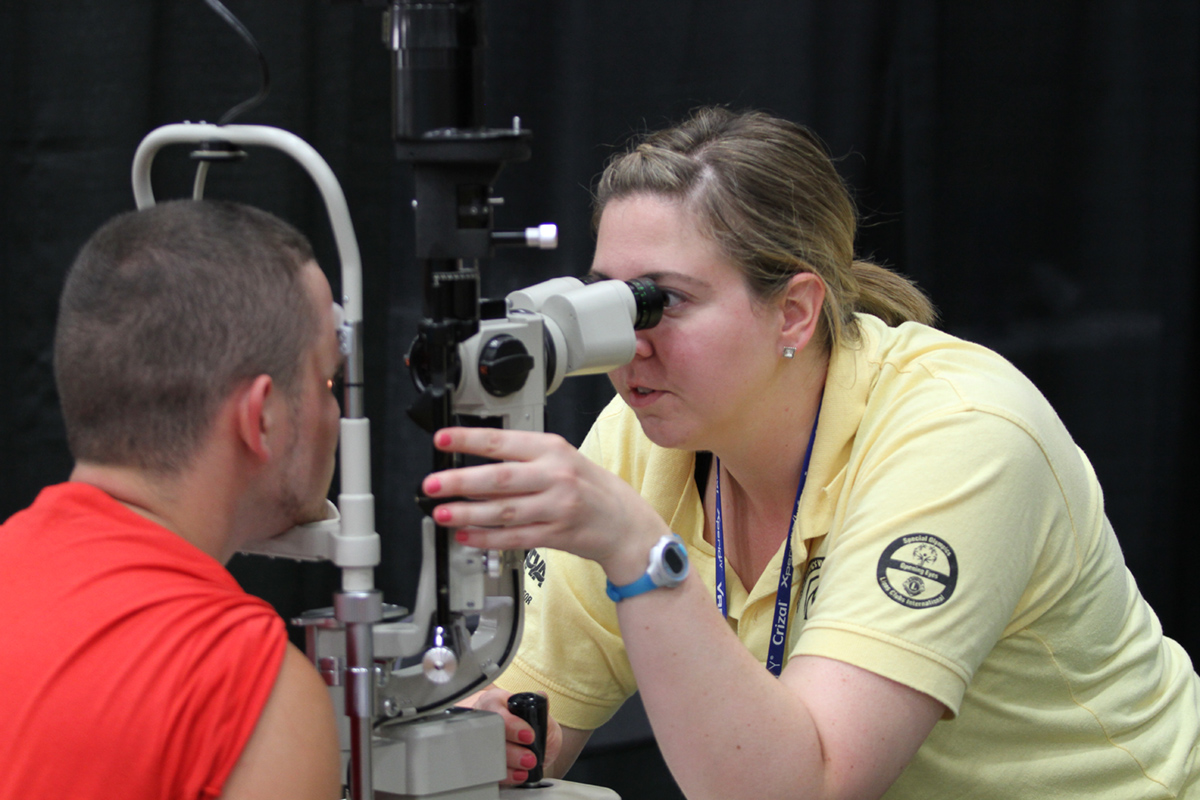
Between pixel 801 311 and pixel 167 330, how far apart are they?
29.6 inches

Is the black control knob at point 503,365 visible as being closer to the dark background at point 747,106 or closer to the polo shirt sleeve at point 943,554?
the polo shirt sleeve at point 943,554

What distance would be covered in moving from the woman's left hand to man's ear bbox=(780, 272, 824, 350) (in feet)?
1.40

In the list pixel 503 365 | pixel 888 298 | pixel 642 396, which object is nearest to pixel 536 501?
pixel 503 365

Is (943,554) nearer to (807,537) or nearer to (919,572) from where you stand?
(919,572)

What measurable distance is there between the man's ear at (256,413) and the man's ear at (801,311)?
64 cm

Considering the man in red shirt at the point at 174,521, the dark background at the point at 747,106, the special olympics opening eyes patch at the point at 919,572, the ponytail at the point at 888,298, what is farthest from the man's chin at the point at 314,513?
the dark background at the point at 747,106

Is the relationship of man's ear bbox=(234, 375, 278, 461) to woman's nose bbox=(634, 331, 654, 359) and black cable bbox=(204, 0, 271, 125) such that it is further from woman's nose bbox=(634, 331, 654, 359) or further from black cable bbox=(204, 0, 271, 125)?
woman's nose bbox=(634, 331, 654, 359)

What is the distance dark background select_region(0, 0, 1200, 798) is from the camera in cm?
201

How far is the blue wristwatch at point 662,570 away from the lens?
107 centimetres

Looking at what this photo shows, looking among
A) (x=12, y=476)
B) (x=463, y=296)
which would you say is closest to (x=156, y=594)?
(x=463, y=296)

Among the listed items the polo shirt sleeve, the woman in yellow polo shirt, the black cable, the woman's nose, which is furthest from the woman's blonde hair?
the black cable

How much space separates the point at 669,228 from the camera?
1363 mm

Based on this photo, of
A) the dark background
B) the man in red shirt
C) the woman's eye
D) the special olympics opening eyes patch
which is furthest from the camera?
the dark background

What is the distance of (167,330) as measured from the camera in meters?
0.96
